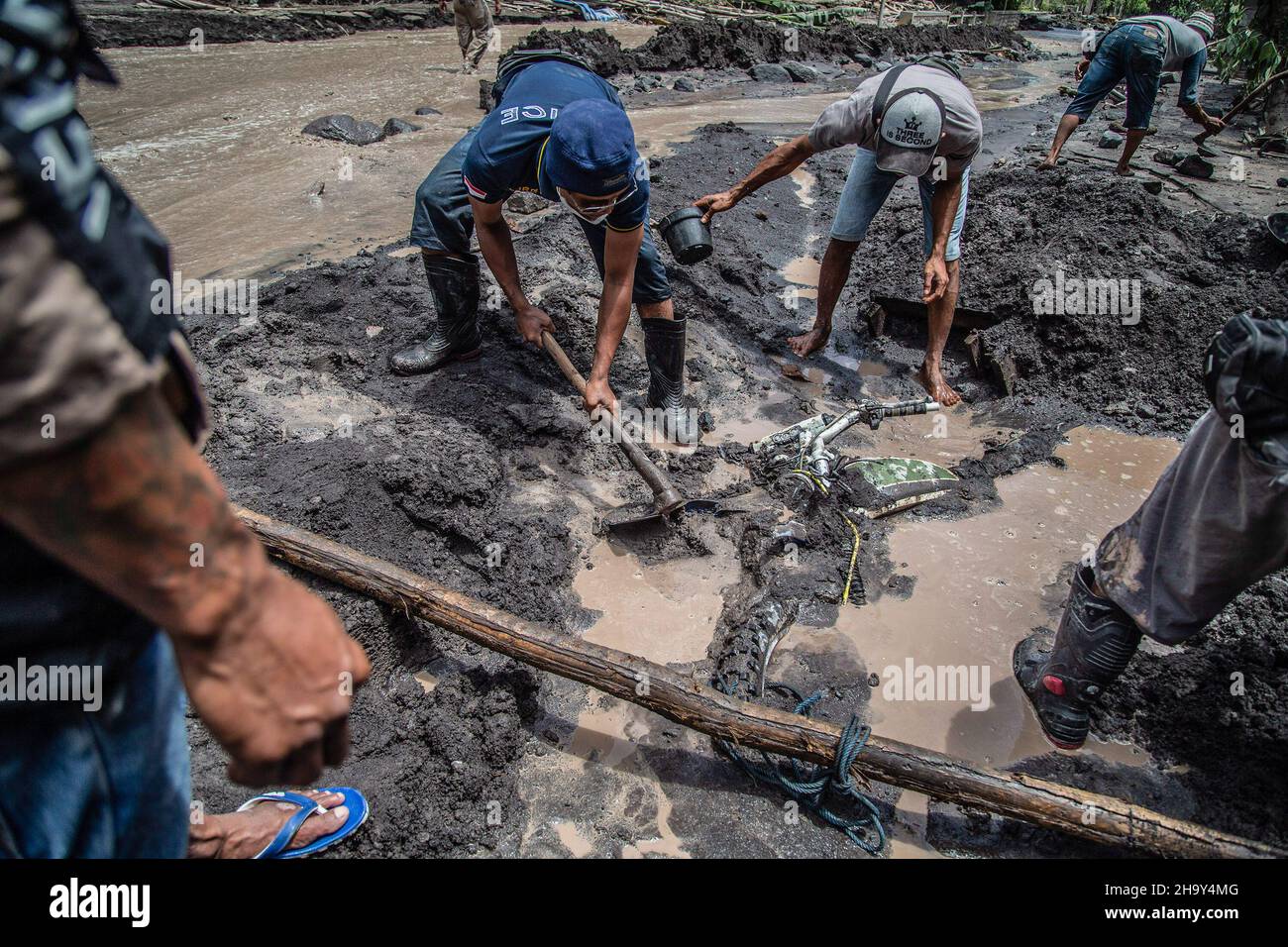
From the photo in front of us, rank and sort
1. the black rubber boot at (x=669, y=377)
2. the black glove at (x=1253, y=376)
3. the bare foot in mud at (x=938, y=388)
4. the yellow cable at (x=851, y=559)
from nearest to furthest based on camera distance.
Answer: the black glove at (x=1253, y=376), the yellow cable at (x=851, y=559), the black rubber boot at (x=669, y=377), the bare foot in mud at (x=938, y=388)

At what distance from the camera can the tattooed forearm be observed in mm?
726

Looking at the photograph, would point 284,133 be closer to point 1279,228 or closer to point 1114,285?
point 1114,285

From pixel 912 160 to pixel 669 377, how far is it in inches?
67.8

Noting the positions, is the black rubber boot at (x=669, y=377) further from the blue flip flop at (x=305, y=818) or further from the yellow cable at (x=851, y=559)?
the blue flip flop at (x=305, y=818)

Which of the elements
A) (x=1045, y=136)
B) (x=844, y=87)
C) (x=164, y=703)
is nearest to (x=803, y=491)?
(x=164, y=703)

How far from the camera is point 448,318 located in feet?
13.8

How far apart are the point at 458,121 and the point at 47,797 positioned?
9.30 m

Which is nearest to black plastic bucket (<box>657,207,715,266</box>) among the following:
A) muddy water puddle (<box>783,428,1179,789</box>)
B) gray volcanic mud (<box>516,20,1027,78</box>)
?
muddy water puddle (<box>783,428,1179,789</box>)

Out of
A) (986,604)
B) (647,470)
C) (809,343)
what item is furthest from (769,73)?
(986,604)

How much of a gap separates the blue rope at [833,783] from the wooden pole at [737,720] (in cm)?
4

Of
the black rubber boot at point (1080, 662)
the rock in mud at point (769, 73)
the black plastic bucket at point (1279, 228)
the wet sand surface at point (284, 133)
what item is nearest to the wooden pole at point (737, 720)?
the black rubber boot at point (1080, 662)

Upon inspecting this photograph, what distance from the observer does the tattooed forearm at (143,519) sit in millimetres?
726

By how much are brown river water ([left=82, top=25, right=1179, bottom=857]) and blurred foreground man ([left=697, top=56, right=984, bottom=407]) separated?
0.68 m
